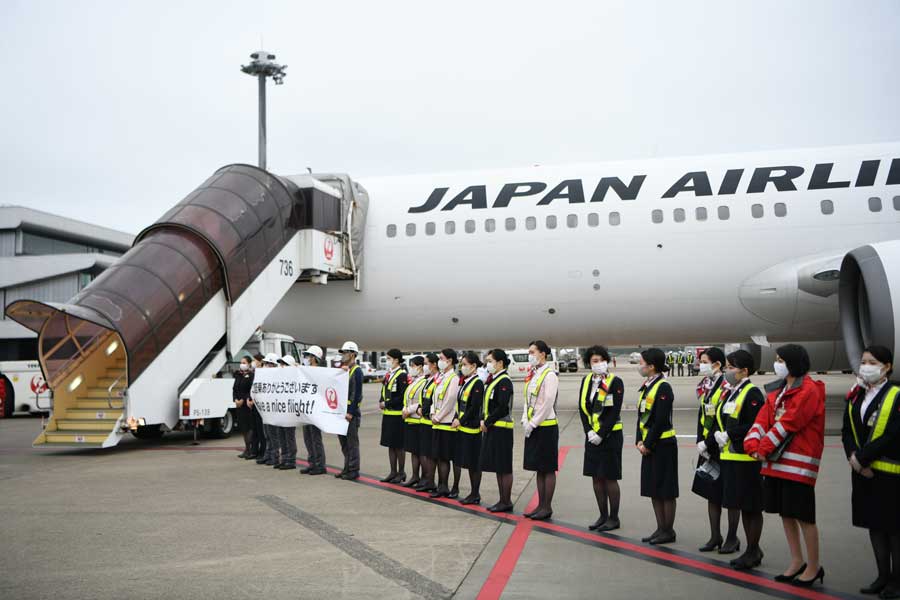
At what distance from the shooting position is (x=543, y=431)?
22.1 ft

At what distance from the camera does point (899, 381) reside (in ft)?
37.5

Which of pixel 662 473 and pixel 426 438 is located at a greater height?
pixel 426 438

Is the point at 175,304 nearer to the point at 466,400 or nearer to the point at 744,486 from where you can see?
the point at 466,400

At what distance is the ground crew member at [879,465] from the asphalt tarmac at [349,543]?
290 mm

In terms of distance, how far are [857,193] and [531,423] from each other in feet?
35.1

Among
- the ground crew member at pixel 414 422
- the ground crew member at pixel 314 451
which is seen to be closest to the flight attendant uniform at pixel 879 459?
the ground crew member at pixel 414 422

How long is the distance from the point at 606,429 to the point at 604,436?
0.21 feet

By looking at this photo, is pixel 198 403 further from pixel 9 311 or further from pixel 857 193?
pixel 857 193

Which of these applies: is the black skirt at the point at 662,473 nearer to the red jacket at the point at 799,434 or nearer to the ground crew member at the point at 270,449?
the red jacket at the point at 799,434

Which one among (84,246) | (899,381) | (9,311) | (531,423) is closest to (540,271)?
(899,381)

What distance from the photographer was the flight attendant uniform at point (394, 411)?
8695 mm

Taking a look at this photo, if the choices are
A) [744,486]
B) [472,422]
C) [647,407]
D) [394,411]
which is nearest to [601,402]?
[647,407]

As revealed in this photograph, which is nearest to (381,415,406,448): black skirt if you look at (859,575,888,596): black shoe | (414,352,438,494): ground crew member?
(414,352,438,494): ground crew member

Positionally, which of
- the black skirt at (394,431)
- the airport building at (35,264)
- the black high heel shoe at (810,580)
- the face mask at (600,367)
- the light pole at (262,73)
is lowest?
the black high heel shoe at (810,580)
